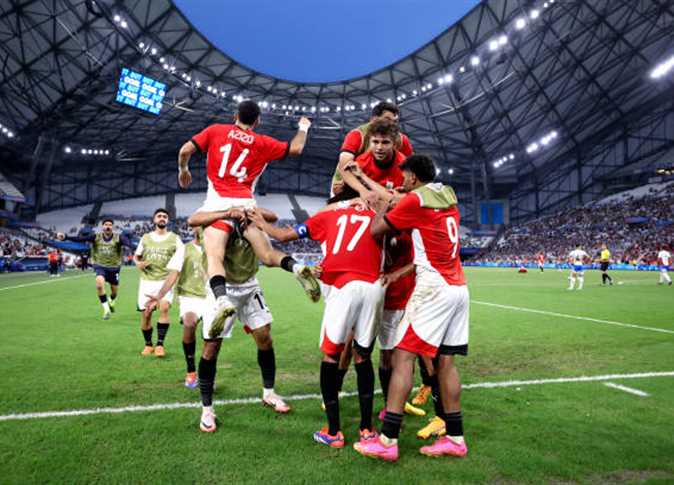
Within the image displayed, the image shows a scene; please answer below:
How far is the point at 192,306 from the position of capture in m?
5.96

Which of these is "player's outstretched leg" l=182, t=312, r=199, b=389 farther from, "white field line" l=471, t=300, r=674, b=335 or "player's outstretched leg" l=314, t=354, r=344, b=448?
"white field line" l=471, t=300, r=674, b=335

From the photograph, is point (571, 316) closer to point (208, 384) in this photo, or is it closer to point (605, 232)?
point (208, 384)

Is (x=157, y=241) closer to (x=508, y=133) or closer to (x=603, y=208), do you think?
(x=508, y=133)

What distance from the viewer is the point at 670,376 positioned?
524 centimetres

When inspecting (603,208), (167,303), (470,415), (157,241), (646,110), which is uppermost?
(646,110)

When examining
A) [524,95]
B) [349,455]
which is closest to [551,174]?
[524,95]

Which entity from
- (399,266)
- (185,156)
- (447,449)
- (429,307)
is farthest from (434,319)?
(185,156)

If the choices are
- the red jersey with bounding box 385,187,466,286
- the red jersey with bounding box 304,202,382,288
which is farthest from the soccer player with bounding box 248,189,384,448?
the red jersey with bounding box 385,187,466,286

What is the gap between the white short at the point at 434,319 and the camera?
3262 mm

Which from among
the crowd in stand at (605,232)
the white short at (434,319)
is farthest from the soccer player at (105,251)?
the crowd in stand at (605,232)

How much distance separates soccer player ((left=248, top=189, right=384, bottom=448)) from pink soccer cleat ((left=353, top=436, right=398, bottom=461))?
13 centimetres

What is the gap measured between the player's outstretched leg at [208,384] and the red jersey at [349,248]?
133 centimetres

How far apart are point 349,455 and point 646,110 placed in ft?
189

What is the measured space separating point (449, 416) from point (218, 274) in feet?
7.55
